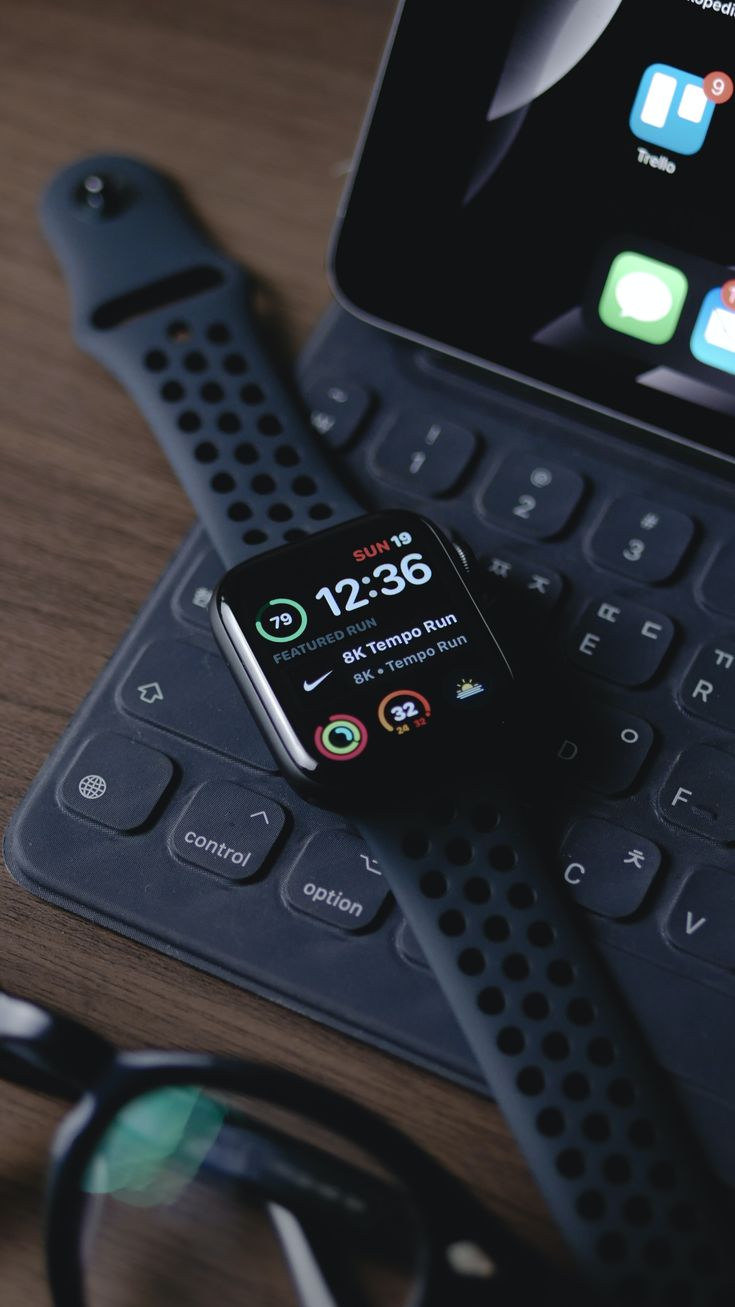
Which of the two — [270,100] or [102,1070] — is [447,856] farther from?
[270,100]

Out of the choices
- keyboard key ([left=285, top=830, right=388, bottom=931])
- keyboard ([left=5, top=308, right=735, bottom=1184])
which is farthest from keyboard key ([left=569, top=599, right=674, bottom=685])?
keyboard key ([left=285, top=830, right=388, bottom=931])

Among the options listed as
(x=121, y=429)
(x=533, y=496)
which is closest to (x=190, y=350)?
(x=121, y=429)

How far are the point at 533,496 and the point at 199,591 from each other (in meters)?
0.13

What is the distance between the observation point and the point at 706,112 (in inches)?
15.2

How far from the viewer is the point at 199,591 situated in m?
0.42

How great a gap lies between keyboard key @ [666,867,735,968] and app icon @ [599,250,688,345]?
190mm

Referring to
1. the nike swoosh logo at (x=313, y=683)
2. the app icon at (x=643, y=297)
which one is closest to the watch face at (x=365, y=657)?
the nike swoosh logo at (x=313, y=683)

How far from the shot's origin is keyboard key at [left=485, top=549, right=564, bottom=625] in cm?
42

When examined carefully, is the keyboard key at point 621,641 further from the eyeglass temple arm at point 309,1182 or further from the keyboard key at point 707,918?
the eyeglass temple arm at point 309,1182

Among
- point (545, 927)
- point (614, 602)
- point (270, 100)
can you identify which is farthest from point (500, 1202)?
point (270, 100)

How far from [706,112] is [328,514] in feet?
0.59

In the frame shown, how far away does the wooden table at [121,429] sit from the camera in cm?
35

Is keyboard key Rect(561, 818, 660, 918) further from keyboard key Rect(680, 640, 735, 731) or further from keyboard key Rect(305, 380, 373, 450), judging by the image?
keyboard key Rect(305, 380, 373, 450)

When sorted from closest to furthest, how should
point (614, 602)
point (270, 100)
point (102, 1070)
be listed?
point (102, 1070) → point (614, 602) → point (270, 100)
